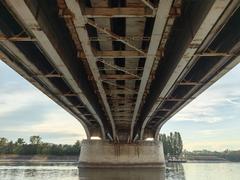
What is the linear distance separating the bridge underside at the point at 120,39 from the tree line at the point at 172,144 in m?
147

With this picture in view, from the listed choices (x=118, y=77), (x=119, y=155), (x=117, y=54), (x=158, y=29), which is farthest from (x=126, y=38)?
(x=119, y=155)

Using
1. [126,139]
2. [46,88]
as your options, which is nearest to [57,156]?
[126,139]

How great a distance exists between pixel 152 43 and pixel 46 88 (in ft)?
46.4

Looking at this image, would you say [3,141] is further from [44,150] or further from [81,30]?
[81,30]

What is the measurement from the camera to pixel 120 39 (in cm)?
1560

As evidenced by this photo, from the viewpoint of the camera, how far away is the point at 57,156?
147 meters

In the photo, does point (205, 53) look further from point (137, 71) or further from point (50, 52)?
point (50, 52)

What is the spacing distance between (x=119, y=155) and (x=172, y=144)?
117m

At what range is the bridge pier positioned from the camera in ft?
194

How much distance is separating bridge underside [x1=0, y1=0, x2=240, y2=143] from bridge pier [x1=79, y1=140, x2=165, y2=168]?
32.3m

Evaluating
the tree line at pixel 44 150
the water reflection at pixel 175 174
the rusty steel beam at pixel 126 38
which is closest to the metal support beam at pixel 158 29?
the rusty steel beam at pixel 126 38

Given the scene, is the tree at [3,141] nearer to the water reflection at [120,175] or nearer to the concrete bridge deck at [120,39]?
the water reflection at [120,175]

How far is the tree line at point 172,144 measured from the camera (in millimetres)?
171750

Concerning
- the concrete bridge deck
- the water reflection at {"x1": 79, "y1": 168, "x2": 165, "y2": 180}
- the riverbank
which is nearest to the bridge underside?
the concrete bridge deck
